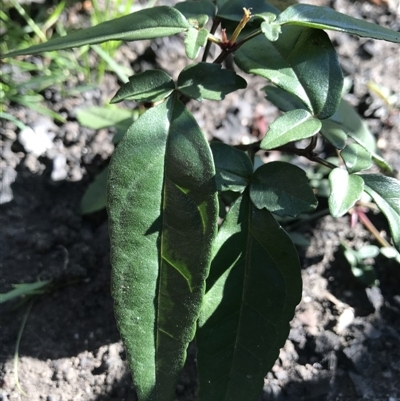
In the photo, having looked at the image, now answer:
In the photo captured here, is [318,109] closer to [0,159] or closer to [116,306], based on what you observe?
[116,306]

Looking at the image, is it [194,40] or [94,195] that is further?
[94,195]

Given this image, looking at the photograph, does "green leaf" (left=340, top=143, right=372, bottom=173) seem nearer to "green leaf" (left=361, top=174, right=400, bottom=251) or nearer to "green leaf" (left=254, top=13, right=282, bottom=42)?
"green leaf" (left=361, top=174, right=400, bottom=251)

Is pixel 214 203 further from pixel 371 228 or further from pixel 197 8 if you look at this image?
pixel 371 228

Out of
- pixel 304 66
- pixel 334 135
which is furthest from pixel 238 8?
pixel 334 135

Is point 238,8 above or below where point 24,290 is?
above

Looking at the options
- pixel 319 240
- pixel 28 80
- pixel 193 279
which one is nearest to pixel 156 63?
pixel 28 80

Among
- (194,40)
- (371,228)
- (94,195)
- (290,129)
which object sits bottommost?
(371,228)
